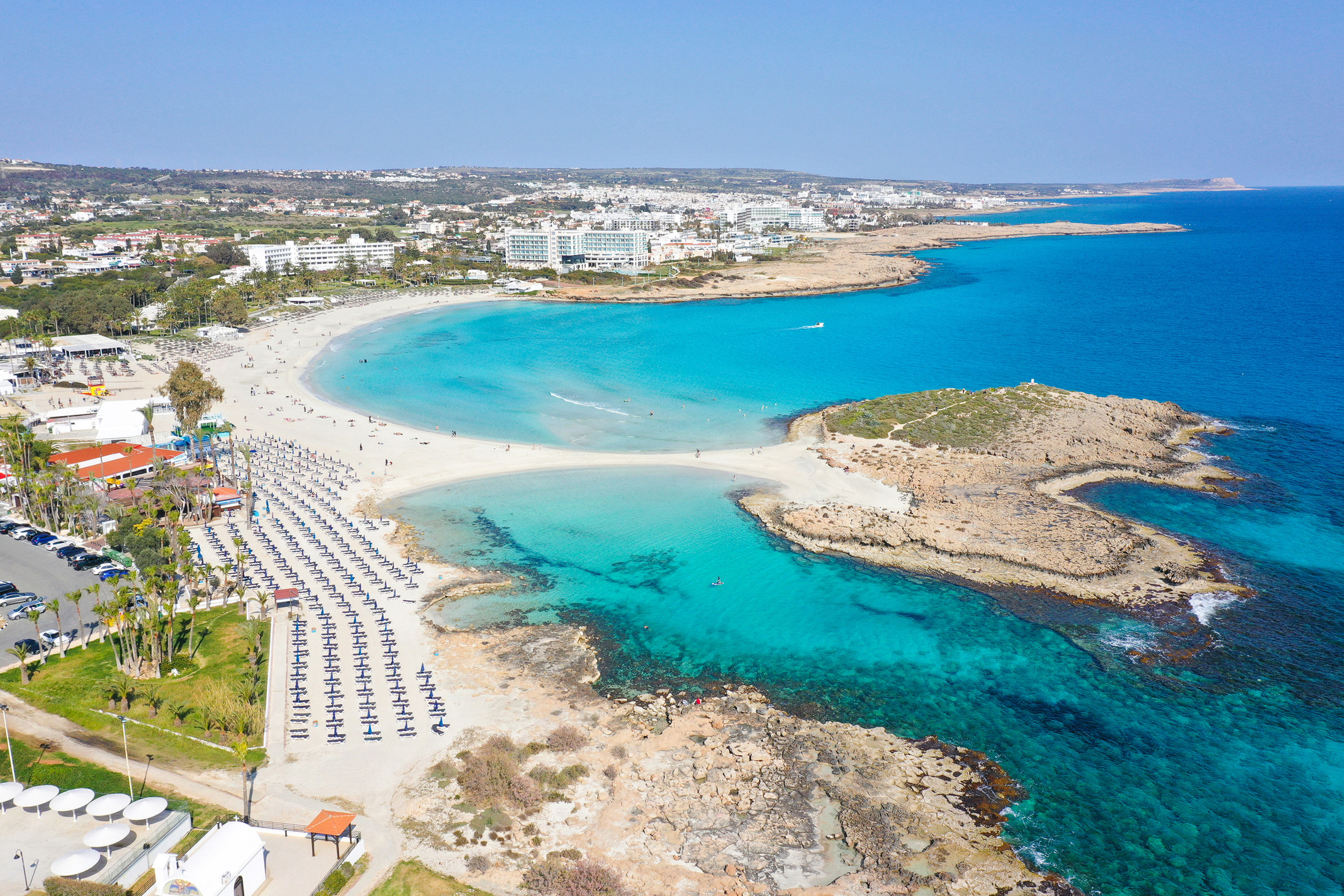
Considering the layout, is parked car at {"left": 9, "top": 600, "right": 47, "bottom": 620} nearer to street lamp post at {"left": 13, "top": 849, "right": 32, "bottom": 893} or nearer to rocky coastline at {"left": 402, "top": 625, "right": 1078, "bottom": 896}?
street lamp post at {"left": 13, "top": 849, "right": 32, "bottom": 893}

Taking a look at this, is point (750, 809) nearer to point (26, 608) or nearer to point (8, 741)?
point (8, 741)

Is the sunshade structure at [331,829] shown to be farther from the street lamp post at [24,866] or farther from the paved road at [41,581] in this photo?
the paved road at [41,581]

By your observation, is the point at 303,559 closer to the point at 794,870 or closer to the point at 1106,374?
the point at 794,870

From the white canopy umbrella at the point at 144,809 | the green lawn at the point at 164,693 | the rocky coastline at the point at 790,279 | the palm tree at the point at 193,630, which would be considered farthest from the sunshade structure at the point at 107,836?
the rocky coastline at the point at 790,279

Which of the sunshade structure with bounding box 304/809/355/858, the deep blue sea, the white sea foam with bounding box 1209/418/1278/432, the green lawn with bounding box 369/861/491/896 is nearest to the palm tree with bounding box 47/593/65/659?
the deep blue sea

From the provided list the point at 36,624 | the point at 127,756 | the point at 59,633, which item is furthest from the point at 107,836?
the point at 36,624
